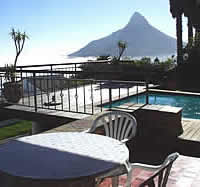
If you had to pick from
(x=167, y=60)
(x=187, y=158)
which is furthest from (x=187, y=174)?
(x=167, y=60)

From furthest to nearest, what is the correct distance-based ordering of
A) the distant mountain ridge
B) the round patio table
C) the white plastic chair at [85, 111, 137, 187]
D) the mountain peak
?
Answer: the mountain peak < the distant mountain ridge < the white plastic chair at [85, 111, 137, 187] < the round patio table

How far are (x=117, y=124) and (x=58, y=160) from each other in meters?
1.40

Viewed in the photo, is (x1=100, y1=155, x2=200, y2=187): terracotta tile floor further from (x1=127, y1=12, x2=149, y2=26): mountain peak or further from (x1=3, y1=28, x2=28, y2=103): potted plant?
(x1=127, y1=12, x2=149, y2=26): mountain peak

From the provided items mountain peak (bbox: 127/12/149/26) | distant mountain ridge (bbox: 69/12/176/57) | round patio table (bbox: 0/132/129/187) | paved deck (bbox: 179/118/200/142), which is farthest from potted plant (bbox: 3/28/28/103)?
mountain peak (bbox: 127/12/149/26)

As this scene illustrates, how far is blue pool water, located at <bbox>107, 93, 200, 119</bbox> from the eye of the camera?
7.27 meters

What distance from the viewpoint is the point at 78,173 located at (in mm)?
1603

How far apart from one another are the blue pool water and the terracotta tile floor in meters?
3.78

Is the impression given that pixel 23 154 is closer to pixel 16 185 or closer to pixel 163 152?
pixel 16 185

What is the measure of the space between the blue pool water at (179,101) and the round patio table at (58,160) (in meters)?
5.12

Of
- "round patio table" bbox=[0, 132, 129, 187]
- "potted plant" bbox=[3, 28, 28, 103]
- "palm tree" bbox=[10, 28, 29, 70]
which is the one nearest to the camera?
"round patio table" bbox=[0, 132, 129, 187]

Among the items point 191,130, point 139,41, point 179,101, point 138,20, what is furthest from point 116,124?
point 138,20

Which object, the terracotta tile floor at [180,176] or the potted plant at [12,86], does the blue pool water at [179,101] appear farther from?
the terracotta tile floor at [180,176]

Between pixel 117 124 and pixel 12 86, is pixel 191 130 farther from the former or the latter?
pixel 12 86

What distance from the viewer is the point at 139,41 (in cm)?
11062
